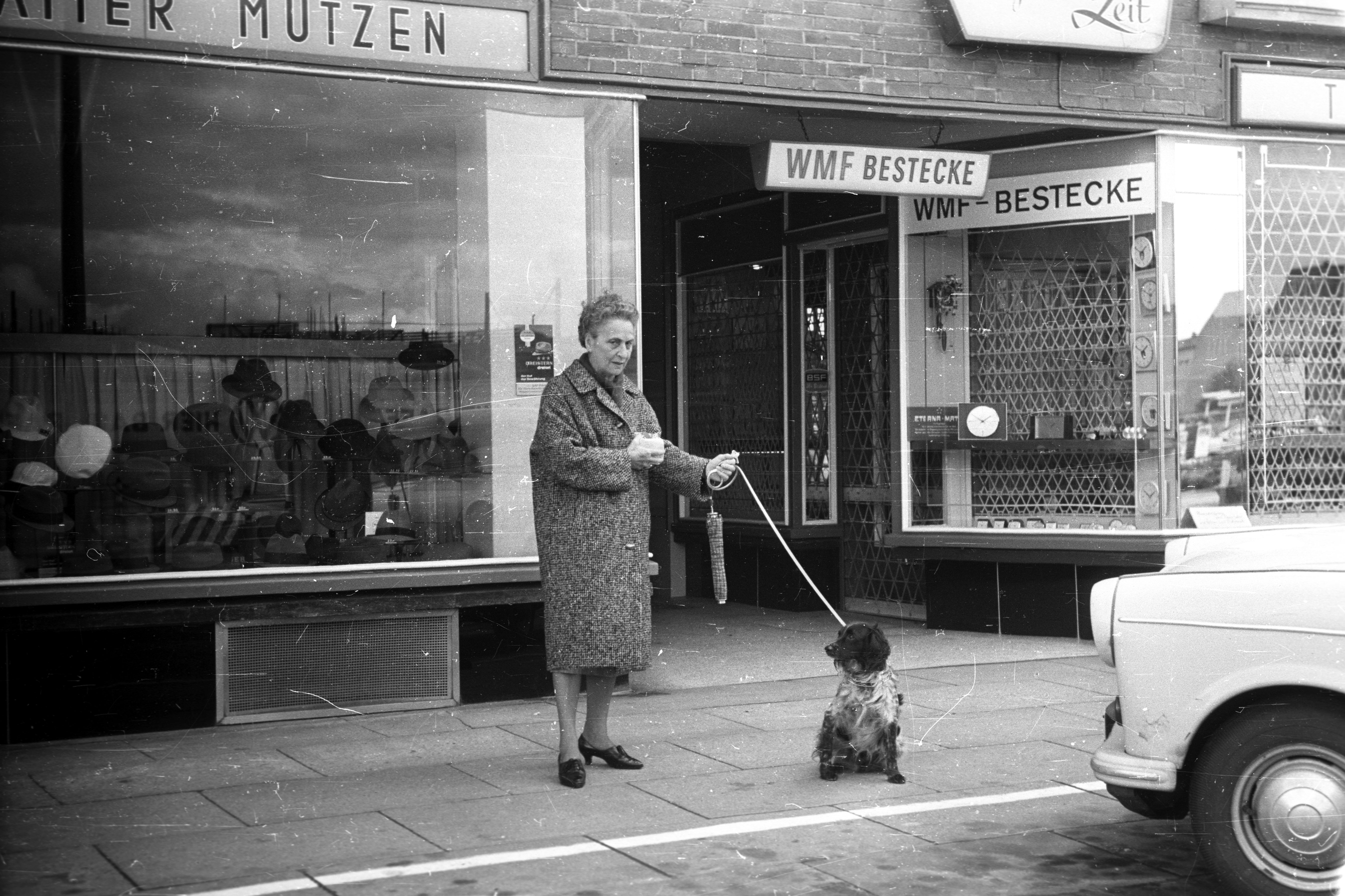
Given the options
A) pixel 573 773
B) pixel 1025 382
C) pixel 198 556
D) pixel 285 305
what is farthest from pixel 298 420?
A: pixel 1025 382

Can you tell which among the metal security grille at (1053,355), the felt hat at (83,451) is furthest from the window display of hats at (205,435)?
the metal security grille at (1053,355)

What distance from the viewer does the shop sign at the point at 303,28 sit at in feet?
23.3

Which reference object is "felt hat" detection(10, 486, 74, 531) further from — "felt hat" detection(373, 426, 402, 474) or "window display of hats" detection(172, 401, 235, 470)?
"felt hat" detection(373, 426, 402, 474)

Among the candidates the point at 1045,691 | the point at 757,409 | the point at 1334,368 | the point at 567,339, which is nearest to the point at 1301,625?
the point at 1045,691

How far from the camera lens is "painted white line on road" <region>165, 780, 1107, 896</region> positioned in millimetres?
4668

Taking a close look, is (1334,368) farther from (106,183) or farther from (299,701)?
(106,183)

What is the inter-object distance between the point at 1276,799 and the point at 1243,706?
280 millimetres

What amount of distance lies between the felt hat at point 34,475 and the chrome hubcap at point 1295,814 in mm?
5767

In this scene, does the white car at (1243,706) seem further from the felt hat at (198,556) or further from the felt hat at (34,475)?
the felt hat at (34,475)

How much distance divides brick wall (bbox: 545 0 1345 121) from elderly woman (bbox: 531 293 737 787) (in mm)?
2621

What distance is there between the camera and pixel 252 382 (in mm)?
7891

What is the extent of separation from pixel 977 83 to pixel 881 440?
118 inches

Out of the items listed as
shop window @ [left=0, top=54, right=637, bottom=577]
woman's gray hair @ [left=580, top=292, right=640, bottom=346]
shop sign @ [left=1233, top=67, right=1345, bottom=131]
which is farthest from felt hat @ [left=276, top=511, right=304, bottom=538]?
shop sign @ [left=1233, top=67, right=1345, bottom=131]

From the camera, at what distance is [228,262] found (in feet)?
25.3
